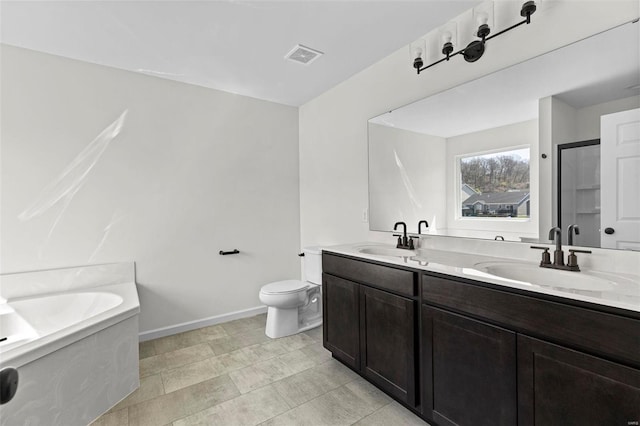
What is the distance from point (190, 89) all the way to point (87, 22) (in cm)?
102

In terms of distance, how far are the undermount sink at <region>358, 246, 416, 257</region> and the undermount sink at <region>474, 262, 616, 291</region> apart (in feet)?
2.02

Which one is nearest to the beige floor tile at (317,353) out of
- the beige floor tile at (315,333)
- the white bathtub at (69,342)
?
the beige floor tile at (315,333)

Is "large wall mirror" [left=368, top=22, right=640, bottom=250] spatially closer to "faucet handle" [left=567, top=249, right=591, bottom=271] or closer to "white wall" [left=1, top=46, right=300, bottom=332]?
"faucet handle" [left=567, top=249, right=591, bottom=271]

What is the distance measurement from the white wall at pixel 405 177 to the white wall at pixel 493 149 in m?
0.07

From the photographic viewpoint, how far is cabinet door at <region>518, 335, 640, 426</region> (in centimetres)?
99

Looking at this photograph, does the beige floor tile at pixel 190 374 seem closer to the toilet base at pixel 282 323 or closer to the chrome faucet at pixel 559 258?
the toilet base at pixel 282 323

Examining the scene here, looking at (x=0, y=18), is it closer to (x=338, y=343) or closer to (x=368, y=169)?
(x=368, y=169)

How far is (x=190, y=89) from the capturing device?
3.04 metres

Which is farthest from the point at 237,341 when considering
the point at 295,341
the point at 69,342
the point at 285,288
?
the point at 69,342

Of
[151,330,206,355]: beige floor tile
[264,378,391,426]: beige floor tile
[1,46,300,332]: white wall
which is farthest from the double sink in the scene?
[151,330,206,355]: beige floor tile

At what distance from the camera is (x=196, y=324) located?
123 inches

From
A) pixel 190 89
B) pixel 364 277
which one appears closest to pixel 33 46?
pixel 190 89

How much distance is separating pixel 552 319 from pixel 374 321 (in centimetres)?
102

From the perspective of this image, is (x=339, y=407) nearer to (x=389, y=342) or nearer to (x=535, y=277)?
(x=389, y=342)
